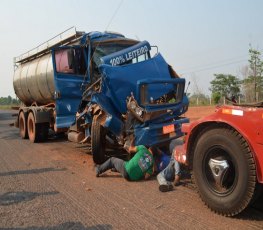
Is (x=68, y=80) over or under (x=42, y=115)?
over

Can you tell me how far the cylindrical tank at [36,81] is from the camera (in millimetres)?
11320

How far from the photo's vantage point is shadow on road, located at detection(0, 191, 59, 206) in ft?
18.3

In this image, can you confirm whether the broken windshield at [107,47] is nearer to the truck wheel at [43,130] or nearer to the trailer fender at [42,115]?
the trailer fender at [42,115]

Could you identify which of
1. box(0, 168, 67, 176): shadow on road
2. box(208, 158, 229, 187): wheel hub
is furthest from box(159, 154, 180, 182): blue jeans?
box(0, 168, 67, 176): shadow on road

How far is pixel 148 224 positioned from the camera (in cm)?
445

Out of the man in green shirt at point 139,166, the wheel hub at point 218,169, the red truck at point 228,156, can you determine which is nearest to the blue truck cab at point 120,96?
the man in green shirt at point 139,166

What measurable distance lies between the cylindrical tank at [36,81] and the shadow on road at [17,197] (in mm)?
5257

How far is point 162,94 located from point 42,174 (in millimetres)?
2879

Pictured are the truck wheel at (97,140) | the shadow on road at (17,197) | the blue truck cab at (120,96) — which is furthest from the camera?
the truck wheel at (97,140)

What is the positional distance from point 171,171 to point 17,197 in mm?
2387

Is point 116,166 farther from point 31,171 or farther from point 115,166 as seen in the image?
point 31,171

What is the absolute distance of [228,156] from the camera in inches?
178

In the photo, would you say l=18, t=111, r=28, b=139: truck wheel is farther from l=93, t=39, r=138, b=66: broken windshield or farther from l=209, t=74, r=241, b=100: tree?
l=209, t=74, r=241, b=100: tree

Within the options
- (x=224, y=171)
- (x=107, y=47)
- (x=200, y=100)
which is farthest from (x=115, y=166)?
(x=200, y=100)
